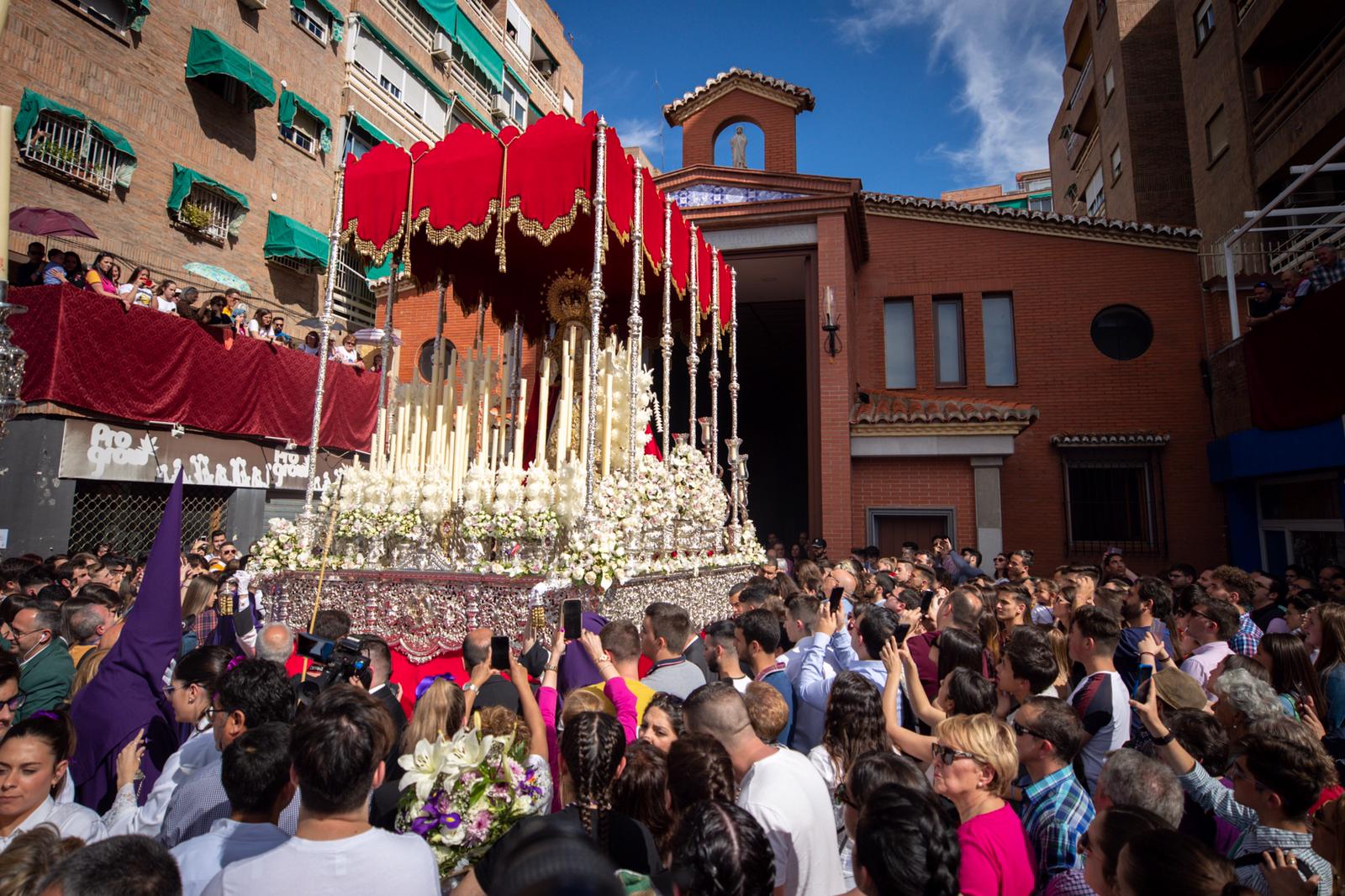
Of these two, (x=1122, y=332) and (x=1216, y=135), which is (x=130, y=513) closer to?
(x=1122, y=332)

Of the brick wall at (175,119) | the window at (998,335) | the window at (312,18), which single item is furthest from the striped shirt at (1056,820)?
the window at (312,18)

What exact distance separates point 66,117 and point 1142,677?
18.6m

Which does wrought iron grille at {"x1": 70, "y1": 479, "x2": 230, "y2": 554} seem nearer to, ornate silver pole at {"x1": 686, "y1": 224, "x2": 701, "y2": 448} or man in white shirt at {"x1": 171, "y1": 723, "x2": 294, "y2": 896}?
ornate silver pole at {"x1": 686, "y1": 224, "x2": 701, "y2": 448}

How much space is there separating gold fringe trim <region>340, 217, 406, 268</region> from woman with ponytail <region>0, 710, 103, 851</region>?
20.3 feet

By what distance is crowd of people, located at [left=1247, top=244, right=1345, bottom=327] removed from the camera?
998cm

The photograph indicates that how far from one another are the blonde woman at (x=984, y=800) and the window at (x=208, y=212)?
1924 cm

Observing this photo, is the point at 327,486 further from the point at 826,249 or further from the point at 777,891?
the point at 826,249

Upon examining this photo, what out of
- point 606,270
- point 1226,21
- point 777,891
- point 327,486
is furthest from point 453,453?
point 1226,21

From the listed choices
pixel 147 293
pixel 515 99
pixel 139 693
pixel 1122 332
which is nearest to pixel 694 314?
pixel 139 693

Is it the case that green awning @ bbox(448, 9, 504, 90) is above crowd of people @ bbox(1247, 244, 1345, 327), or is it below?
above

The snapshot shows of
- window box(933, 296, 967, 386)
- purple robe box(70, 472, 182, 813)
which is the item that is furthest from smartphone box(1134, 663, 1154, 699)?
window box(933, 296, 967, 386)

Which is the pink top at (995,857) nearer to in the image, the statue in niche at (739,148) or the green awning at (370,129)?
the statue in niche at (739,148)

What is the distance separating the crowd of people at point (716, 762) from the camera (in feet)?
6.08

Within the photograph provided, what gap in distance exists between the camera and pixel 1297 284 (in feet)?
36.1
